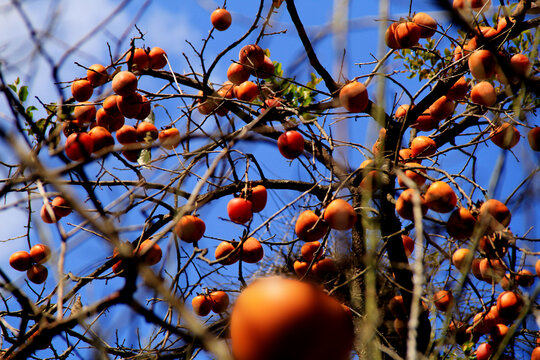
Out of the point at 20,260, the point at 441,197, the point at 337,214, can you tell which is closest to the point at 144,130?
the point at 20,260

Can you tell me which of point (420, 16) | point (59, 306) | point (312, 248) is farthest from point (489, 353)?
point (59, 306)

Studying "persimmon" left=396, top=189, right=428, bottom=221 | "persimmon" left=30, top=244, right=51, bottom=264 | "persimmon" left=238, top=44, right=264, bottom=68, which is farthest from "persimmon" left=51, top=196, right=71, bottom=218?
"persimmon" left=396, top=189, right=428, bottom=221

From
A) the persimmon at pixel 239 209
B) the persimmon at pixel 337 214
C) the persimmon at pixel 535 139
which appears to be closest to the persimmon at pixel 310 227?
the persimmon at pixel 337 214

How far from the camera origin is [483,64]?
5.52 feet

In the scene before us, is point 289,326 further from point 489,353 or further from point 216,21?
point 216,21

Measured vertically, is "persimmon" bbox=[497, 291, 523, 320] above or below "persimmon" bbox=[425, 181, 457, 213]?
below

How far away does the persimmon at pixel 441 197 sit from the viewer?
1.41 m

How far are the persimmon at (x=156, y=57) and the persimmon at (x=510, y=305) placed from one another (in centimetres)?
181

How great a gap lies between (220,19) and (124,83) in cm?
68

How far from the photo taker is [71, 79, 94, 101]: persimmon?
2.05 metres

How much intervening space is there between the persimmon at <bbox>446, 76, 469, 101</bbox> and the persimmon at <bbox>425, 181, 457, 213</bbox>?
74cm

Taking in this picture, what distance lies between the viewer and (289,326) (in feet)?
2.23

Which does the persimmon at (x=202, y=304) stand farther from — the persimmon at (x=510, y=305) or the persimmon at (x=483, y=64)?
the persimmon at (x=483, y=64)

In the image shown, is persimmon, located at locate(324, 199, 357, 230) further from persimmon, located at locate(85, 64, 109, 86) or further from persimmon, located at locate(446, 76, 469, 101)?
persimmon, located at locate(85, 64, 109, 86)
